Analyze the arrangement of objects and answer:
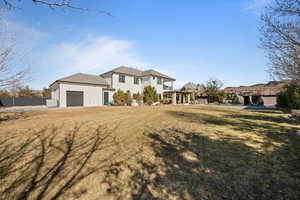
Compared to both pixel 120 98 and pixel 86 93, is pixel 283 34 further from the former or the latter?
pixel 86 93

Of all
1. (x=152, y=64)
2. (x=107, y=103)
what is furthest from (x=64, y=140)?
(x=152, y=64)

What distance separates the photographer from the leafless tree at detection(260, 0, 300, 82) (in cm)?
545

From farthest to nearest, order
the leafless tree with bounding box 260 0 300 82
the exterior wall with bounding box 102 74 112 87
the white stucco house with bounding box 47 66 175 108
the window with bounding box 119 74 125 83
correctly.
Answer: the window with bounding box 119 74 125 83, the exterior wall with bounding box 102 74 112 87, the white stucco house with bounding box 47 66 175 108, the leafless tree with bounding box 260 0 300 82

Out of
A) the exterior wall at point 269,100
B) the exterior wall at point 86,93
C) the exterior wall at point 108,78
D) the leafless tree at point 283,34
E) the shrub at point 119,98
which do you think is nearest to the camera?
the leafless tree at point 283,34

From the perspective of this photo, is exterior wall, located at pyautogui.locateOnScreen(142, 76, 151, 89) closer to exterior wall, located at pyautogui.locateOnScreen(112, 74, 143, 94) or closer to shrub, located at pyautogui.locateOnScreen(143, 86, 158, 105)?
exterior wall, located at pyautogui.locateOnScreen(112, 74, 143, 94)

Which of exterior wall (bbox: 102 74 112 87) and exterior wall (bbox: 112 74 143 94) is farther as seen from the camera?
exterior wall (bbox: 102 74 112 87)

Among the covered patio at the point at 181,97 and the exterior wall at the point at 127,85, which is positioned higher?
the exterior wall at the point at 127,85

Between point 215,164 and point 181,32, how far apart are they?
14955 millimetres

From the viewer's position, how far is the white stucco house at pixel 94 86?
62.4 feet

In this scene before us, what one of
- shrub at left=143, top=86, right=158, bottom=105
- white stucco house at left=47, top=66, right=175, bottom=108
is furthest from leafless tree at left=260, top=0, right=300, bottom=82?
white stucco house at left=47, top=66, right=175, bottom=108

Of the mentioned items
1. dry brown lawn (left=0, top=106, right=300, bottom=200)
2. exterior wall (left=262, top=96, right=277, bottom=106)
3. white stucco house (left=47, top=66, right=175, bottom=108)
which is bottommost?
dry brown lawn (left=0, top=106, right=300, bottom=200)

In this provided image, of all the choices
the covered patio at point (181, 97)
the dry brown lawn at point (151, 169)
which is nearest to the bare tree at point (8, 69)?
the dry brown lawn at point (151, 169)

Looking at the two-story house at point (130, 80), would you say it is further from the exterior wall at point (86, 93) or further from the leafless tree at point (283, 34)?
the leafless tree at point (283, 34)

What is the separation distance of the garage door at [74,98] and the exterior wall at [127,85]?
590 cm
